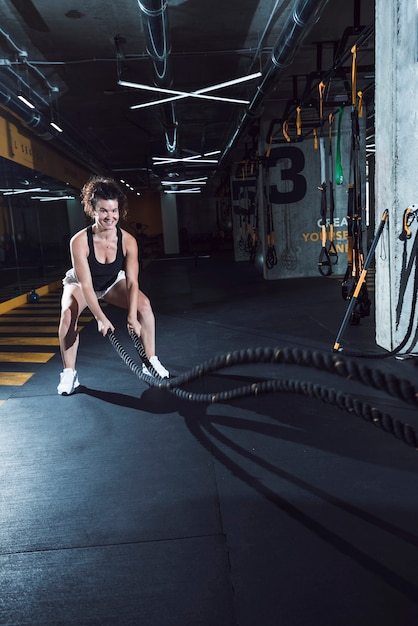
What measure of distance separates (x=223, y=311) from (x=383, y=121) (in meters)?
3.23

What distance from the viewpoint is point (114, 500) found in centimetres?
206

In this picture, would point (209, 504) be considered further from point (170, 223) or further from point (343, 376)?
point (170, 223)

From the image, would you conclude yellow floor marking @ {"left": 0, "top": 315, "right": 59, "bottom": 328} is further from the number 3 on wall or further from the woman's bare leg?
the number 3 on wall

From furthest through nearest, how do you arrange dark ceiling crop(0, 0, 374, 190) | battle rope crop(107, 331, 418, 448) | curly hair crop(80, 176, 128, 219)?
dark ceiling crop(0, 0, 374, 190), curly hair crop(80, 176, 128, 219), battle rope crop(107, 331, 418, 448)

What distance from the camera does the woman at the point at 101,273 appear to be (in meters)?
3.05

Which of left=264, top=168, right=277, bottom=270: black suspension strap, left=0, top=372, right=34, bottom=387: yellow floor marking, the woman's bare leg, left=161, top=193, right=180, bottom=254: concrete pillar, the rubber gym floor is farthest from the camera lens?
left=161, top=193, right=180, bottom=254: concrete pillar

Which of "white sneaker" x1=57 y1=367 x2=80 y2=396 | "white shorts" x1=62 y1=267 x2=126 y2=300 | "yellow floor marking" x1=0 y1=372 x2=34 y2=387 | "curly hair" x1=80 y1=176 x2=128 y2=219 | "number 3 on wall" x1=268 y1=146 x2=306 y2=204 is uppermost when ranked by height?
"number 3 on wall" x1=268 y1=146 x2=306 y2=204

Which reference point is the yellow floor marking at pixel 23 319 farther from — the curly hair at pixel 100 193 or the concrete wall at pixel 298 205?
the concrete wall at pixel 298 205

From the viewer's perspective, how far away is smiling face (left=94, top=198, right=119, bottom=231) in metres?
3.02

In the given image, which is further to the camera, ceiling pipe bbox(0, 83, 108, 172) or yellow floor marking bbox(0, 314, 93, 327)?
yellow floor marking bbox(0, 314, 93, 327)

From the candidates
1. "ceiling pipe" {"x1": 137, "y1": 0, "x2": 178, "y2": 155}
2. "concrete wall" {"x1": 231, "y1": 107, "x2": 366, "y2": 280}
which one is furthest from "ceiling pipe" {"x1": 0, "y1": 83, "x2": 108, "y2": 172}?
"concrete wall" {"x1": 231, "y1": 107, "x2": 366, "y2": 280}

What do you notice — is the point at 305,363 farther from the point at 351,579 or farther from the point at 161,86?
the point at 161,86

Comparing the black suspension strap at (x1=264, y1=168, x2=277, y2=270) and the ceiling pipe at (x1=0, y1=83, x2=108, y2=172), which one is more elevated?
the ceiling pipe at (x1=0, y1=83, x2=108, y2=172)

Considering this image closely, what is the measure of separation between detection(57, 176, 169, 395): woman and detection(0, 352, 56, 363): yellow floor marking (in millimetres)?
1197
